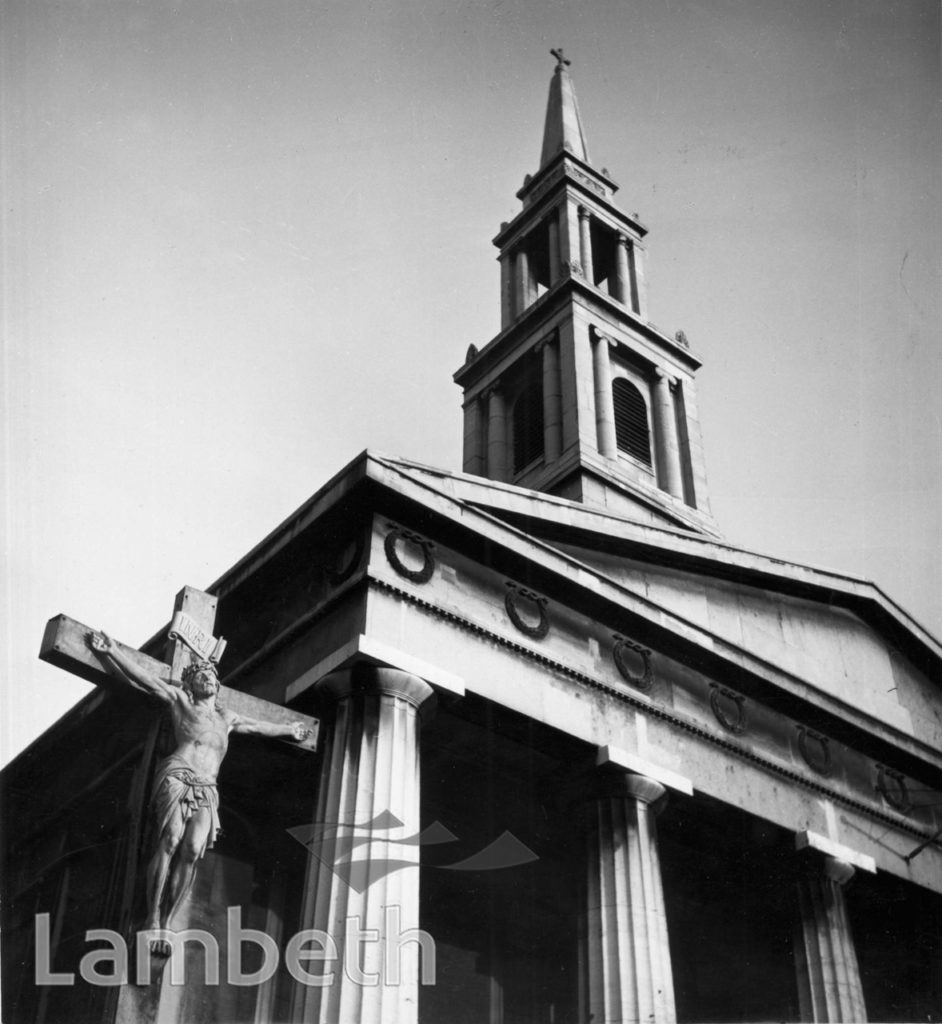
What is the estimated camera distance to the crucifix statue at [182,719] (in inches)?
355

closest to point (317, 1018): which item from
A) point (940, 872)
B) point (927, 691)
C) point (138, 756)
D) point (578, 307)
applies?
point (138, 756)

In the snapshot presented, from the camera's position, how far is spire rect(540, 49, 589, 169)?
118 feet

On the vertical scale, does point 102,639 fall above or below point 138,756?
below

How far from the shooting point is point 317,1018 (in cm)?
1180

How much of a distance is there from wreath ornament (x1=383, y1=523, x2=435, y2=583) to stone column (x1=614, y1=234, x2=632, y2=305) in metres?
19.7

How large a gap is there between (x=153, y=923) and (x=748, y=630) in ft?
42.5

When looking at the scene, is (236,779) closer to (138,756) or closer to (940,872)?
(138,756)

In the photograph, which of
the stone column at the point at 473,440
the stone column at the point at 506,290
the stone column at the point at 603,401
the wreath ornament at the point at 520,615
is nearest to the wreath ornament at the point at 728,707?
the wreath ornament at the point at 520,615

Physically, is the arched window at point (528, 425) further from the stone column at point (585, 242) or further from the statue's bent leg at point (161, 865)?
the statue's bent leg at point (161, 865)

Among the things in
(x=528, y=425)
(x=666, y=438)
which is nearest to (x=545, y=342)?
(x=528, y=425)

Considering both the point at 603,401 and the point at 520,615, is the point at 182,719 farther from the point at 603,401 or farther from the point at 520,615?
the point at 603,401

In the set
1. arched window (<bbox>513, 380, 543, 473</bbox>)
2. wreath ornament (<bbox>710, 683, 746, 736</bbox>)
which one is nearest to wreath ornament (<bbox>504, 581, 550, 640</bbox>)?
wreath ornament (<bbox>710, 683, 746, 736</bbox>)

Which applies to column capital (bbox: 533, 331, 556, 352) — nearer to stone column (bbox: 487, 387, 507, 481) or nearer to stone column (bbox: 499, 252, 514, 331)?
stone column (bbox: 487, 387, 507, 481)

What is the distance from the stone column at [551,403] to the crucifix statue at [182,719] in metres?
18.3
